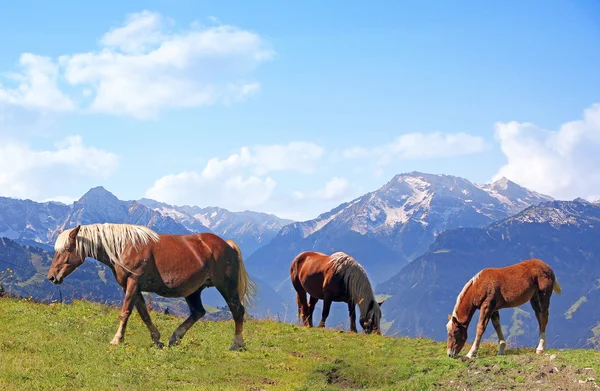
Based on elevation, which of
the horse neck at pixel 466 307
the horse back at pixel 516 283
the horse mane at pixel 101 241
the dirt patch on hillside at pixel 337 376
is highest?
the horse mane at pixel 101 241

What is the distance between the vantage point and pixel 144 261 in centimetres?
1817

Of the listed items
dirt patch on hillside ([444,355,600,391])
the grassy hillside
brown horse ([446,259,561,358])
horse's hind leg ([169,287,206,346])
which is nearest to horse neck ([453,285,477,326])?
brown horse ([446,259,561,358])

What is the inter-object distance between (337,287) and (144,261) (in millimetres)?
11891

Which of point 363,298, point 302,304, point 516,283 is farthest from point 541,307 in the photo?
point 302,304

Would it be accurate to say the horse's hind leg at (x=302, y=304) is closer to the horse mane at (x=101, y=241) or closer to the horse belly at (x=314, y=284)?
the horse belly at (x=314, y=284)

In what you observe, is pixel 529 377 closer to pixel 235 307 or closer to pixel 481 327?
pixel 481 327

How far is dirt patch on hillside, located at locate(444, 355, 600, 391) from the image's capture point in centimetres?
1462

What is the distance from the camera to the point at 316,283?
2902 cm

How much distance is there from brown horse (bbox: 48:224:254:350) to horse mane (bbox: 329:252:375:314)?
937 centimetres

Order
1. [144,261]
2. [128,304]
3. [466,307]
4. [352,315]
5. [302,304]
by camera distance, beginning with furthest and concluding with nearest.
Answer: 1. [302,304]
2. [352,315]
3. [466,307]
4. [144,261]
5. [128,304]

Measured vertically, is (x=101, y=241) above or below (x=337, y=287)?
above

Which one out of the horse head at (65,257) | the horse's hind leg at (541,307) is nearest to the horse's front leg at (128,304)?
the horse head at (65,257)

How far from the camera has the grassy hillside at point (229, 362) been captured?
561 inches

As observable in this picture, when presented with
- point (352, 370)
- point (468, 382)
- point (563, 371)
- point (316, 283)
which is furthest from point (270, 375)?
point (316, 283)
